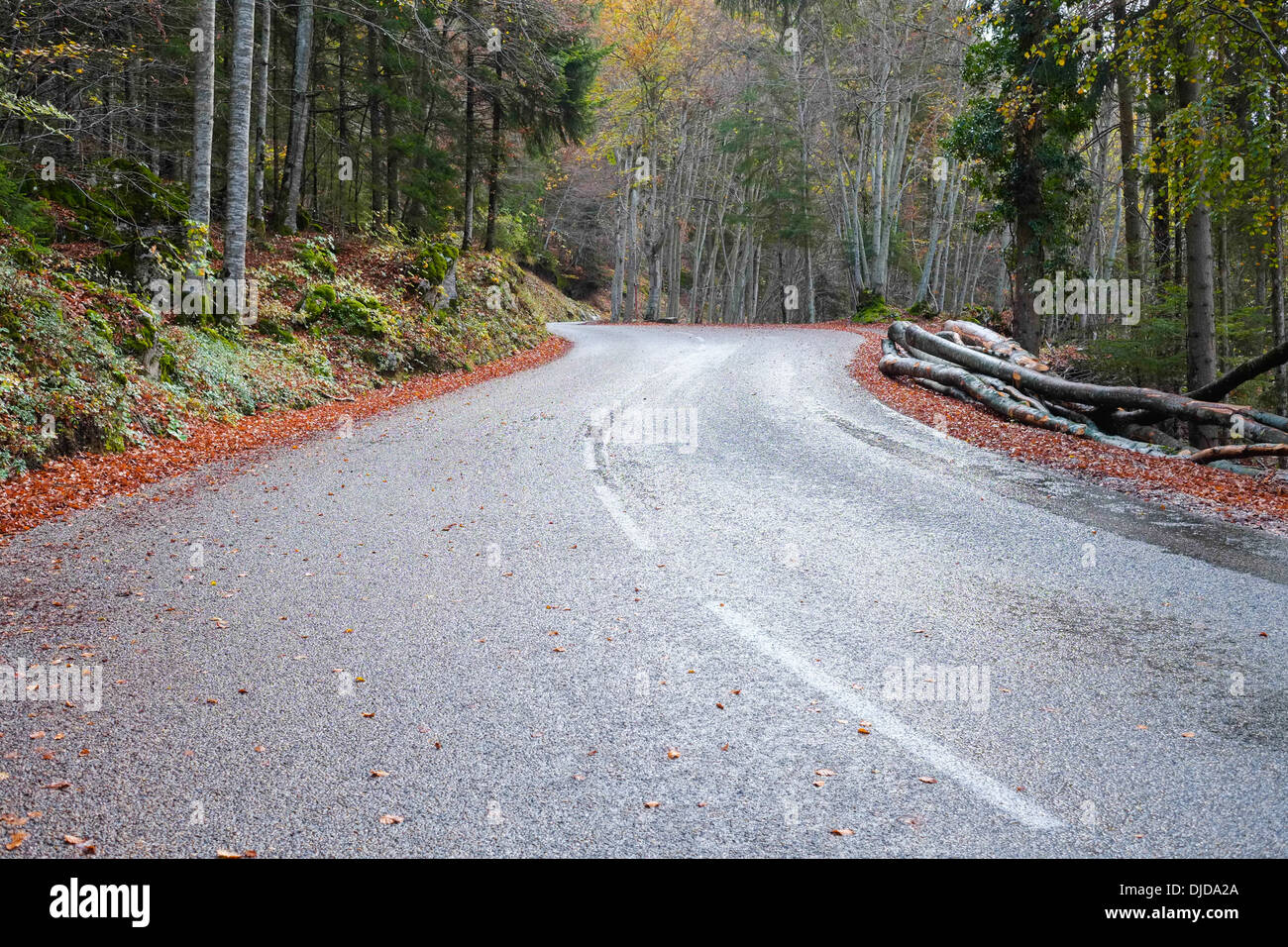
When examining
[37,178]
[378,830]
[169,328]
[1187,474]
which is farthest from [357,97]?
[378,830]

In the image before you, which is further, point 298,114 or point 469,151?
point 469,151

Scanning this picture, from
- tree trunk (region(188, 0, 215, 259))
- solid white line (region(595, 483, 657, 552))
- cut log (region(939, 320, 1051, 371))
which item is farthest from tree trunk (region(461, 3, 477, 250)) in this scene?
solid white line (region(595, 483, 657, 552))

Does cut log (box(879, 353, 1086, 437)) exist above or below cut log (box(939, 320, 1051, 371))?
below

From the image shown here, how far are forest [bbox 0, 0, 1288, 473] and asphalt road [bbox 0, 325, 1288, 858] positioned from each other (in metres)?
4.14

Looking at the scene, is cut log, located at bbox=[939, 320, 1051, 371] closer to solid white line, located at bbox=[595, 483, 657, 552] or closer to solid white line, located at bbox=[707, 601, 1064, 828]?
solid white line, located at bbox=[595, 483, 657, 552]

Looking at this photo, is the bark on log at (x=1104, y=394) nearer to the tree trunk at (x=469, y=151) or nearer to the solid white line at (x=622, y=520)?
the solid white line at (x=622, y=520)

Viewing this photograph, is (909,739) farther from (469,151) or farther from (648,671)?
(469,151)

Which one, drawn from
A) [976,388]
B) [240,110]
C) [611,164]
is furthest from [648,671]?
[611,164]

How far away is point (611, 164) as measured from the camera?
39.8m

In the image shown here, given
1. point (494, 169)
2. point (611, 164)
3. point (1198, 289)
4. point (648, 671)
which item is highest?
point (611, 164)

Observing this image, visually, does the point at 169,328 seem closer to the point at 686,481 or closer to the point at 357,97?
the point at 686,481

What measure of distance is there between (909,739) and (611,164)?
40336mm

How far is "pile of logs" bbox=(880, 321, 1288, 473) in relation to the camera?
10352mm
